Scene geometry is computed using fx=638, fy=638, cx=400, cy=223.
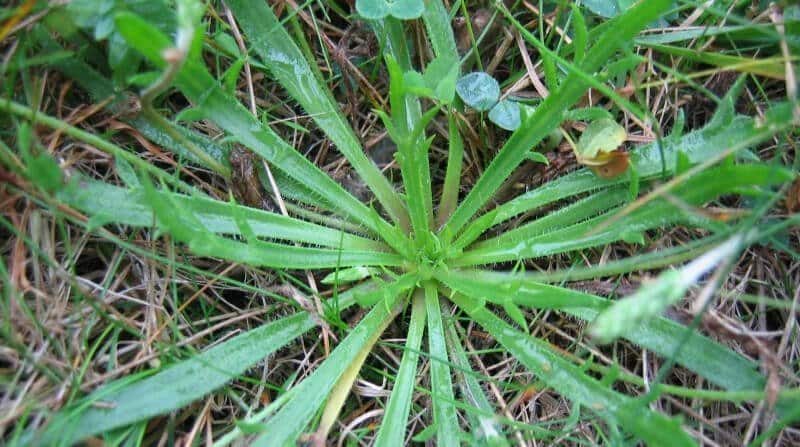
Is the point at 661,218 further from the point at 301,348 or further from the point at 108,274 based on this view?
the point at 108,274

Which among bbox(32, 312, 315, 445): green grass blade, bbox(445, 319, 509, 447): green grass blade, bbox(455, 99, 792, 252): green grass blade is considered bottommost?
bbox(445, 319, 509, 447): green grass blade

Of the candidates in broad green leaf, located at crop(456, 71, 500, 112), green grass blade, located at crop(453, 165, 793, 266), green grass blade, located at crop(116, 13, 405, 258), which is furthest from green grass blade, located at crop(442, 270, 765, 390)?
broad green leaf, located at crop(456, 71, 500, 112)

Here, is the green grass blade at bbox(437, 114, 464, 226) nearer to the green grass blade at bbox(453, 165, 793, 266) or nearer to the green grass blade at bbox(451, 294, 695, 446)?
the green grass blade at bbox(453, 165, 793, 266)

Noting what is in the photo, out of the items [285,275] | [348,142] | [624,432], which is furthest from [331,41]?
[624,432]

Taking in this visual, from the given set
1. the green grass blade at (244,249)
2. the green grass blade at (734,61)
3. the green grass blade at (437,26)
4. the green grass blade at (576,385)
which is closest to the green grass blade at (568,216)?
the green grass blade at (576,385)

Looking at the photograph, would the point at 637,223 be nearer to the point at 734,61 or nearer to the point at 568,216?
the point at 568,216

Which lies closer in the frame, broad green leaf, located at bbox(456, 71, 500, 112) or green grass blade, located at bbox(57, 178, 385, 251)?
green grass blade, located at bbox(57, 178, 385, 251)

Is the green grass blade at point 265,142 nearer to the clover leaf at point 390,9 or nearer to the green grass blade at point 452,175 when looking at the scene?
the green grass blade at point 452,175
